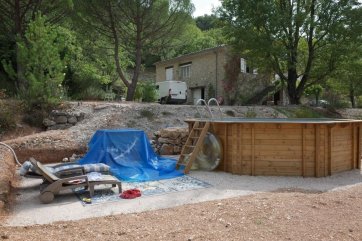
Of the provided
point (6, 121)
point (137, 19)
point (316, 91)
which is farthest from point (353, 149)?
point (316, 91)

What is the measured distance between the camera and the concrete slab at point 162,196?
5162 mm

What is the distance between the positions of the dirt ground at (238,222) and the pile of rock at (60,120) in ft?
30.2

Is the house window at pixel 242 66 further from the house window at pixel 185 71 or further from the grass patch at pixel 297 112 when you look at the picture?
the grass patch at pixel 297 112


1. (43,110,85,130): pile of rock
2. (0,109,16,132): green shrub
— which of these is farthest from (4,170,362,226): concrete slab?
(43,110,85,130): pile of rock

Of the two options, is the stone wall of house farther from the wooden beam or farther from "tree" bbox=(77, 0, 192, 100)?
the wooden beam

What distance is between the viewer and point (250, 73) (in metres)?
27.4

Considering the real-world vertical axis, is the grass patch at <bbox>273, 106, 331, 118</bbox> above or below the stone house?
below

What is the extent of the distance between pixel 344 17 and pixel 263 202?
59.1ft

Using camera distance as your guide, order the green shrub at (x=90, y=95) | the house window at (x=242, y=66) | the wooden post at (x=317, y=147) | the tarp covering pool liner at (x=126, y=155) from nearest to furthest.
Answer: the wooden post at (x=317, y=147) → the tarp covering pool liner at (x=126, y=155) → the green shrub at (x=90, y=95) → the house window at (x=242, y=66)

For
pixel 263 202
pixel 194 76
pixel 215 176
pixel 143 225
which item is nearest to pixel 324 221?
pixel 263 202

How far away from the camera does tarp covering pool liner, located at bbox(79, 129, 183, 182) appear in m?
8.45

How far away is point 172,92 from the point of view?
26.3 meters

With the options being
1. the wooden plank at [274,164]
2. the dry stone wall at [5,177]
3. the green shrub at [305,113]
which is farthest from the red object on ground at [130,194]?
the green shrub at [305,113]

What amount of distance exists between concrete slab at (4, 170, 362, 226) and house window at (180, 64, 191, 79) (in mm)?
22907
